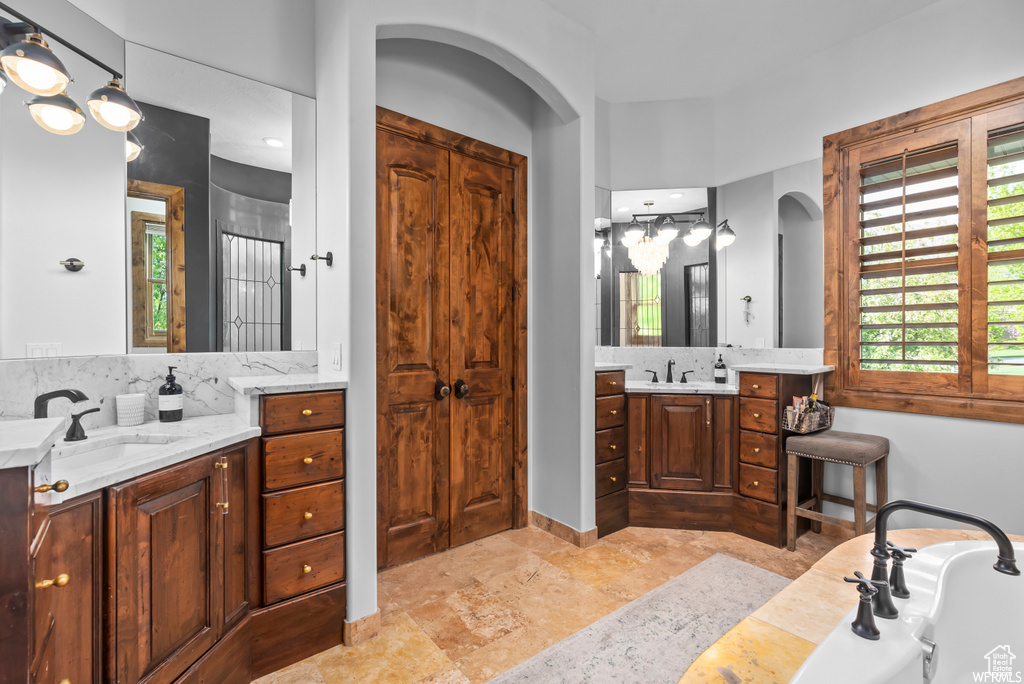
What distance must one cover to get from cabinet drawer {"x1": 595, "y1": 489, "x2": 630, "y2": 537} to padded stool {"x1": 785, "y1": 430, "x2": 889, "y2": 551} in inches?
38.0

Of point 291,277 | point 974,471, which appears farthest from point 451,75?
point 974,471

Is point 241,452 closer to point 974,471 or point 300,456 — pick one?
point 300,456

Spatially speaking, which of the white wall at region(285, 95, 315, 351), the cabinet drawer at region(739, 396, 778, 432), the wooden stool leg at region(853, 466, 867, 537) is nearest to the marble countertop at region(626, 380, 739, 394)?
the cabinet drawer at region(739, 396, 778, 432)

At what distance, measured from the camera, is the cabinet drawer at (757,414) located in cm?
289

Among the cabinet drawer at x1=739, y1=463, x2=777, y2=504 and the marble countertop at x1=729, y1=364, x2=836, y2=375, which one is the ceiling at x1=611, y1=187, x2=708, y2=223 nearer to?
the marble countertop at x1=729, y1=364, x2=836, y2=375

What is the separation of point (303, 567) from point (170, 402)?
0.86 m

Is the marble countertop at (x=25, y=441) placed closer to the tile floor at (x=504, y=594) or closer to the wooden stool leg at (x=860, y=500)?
the tile floor at (x=504, y=594)

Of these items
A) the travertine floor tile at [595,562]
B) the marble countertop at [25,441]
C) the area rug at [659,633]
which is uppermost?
the marble countertop at [25,441]

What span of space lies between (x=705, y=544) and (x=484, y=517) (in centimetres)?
139

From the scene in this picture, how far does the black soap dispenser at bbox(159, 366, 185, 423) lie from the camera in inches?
75.6

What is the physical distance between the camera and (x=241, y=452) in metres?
1.74

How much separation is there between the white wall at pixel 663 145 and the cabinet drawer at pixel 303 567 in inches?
122

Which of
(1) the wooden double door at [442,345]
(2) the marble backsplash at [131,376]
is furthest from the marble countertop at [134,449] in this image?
(1) the wooden double door at [442,345]

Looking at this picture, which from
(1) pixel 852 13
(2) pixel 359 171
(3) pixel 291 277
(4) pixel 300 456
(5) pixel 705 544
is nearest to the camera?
(4) pixel 300 456
